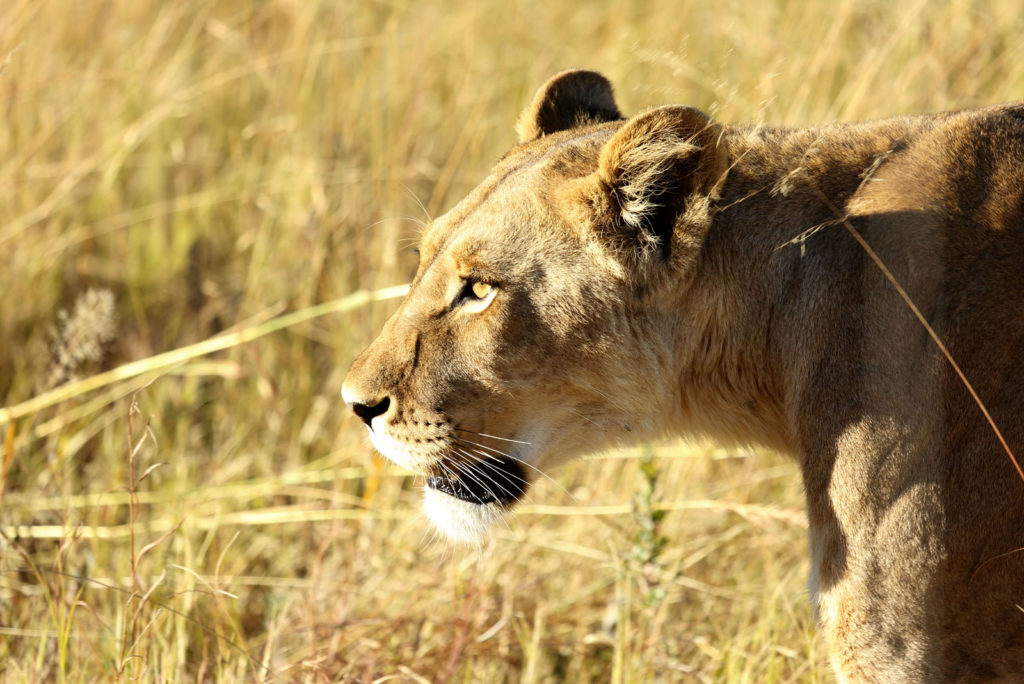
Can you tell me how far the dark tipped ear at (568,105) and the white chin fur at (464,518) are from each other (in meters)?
1.12

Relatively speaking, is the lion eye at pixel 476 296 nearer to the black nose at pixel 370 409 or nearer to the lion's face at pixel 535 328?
the lion's face at pixel 535 328

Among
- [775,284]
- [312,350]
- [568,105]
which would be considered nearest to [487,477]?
[775,284]

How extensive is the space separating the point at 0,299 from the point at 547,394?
10.6ft

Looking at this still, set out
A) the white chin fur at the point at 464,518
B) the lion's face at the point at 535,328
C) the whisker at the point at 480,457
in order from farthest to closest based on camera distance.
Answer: the white chin fur at the point at 464,518 → the whisker at the point at 480,457 → the lion's face at the point at 535,328

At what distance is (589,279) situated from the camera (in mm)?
2775

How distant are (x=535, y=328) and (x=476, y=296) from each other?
191 millimetres

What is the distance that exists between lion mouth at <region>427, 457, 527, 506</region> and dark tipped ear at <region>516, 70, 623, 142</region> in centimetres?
104

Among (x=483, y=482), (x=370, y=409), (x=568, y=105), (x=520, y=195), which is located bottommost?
(x=483, y=482)

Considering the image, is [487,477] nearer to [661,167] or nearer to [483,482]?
[483,482]

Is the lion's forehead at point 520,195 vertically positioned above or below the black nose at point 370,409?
above

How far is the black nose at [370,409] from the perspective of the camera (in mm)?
2871

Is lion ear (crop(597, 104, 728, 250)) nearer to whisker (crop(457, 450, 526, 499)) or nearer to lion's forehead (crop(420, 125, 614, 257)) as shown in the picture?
lion's forehead (crop(420, 125, 614, 257))

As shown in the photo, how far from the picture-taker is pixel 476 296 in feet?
9.35

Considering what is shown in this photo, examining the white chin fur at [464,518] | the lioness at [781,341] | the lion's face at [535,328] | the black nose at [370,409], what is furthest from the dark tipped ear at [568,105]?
the white chin fur at [464,518]
